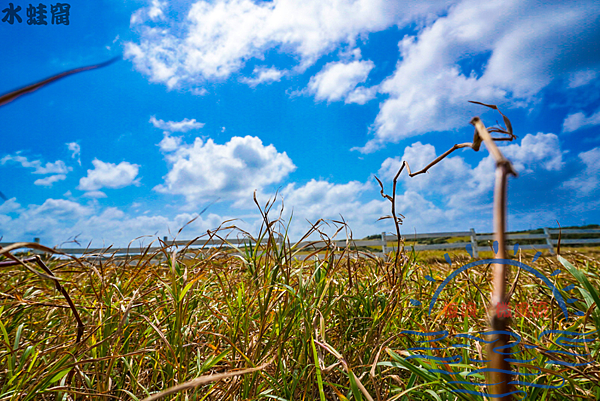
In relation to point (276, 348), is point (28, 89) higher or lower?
higher

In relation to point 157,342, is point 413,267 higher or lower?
higher

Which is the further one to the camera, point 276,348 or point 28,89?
point 276,348

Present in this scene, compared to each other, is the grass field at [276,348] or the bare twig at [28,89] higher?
the bare twig at [28,89]

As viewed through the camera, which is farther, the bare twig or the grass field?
the grass field

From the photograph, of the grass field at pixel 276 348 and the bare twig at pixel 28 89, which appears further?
the grass field at pixel 276 348

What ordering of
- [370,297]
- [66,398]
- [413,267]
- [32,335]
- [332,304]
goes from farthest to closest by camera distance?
[413,267]
[32,335]
[370,297]
[332,304]
[66,398]

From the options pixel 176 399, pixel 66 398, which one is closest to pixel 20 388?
pixel 66 398

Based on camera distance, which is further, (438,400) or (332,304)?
(332,304)

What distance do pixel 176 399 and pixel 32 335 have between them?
107cm

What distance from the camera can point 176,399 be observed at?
3.58 ft

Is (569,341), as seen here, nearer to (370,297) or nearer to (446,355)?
(446,355)

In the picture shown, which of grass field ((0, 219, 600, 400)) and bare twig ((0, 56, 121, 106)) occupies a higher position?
bare twig ((0, 56, 121, 106))

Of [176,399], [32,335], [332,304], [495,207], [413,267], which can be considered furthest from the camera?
[413,267]

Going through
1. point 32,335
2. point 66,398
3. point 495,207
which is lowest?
point 66,398
